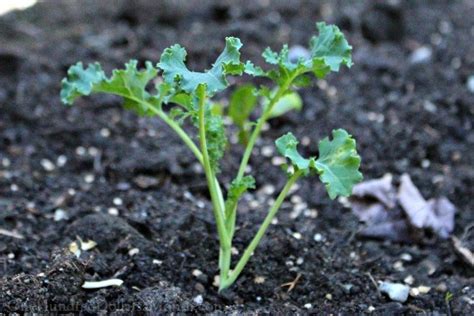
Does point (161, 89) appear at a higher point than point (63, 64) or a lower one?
lower

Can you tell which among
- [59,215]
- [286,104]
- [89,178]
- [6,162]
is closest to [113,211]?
[59,215]

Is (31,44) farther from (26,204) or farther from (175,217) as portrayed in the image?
(175,217)

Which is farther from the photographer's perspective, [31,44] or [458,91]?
[31,44]

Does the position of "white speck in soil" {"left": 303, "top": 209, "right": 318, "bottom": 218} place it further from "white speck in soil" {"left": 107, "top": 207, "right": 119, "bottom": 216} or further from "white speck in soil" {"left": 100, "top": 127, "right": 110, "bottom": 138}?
"white speck in soil" {"left": 100, "top": 127, "right": 110, "bottom": 138}

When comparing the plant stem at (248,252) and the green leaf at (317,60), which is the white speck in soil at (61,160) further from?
the green leaf at (317,60)

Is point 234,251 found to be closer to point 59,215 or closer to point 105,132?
point 59,215

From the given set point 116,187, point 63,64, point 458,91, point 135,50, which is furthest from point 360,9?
point 116,187
